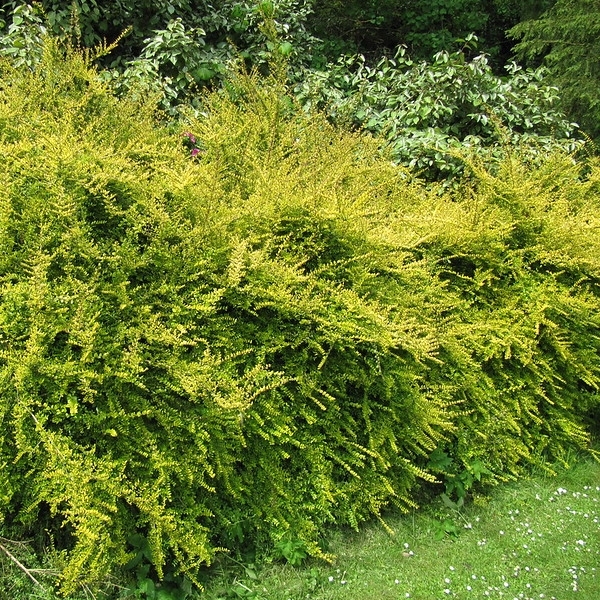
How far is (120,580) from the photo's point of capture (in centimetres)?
224

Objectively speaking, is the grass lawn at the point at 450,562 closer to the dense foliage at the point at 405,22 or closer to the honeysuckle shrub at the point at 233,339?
the honeysuckle shrub at the point at 233,339

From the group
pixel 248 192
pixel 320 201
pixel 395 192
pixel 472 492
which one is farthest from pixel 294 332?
pixel 395 192

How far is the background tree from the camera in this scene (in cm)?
682

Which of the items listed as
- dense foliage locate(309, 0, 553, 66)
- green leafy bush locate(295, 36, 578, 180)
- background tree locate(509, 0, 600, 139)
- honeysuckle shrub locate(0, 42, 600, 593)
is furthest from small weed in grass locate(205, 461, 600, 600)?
dense foliage locate(309, 0, 553, 66)

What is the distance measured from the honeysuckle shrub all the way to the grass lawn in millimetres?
141

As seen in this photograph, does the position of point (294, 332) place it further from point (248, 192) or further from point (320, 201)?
point (248, 192)

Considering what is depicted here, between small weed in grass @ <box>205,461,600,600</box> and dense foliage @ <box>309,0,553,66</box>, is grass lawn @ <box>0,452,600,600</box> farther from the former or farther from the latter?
dense foliage @ <box>309,0,553,66</box>

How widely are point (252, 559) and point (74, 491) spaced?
0.99 meters

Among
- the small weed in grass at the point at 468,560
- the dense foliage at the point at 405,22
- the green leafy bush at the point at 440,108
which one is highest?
the dense foliage at the point at 405,22

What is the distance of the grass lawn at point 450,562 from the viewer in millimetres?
2469

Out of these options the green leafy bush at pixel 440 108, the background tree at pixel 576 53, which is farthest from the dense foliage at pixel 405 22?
the green leafy bush at pixel 440 108

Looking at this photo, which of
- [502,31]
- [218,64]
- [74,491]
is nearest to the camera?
[74,491]

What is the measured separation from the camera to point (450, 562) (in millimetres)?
2801

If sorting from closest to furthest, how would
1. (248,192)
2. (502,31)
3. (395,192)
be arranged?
1. (248,192)
2. (395,192)
3. (502,31)
